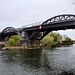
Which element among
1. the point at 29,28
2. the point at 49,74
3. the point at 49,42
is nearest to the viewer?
the point at 49,74

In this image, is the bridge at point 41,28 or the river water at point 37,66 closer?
the river water at point 37,66

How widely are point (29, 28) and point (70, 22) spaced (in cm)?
3327

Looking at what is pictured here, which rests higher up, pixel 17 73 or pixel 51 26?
pixel 51 26

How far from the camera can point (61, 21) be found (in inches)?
2112

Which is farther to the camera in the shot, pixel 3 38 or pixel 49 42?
pixel 3 38

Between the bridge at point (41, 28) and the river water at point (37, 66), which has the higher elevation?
the bridge at point (41, 28)

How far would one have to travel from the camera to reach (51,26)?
197 feet

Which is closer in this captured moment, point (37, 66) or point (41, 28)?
point (37, 66)

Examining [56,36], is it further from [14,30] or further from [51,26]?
[51,26]

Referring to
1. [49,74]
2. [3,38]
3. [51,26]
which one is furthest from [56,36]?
[49,74]

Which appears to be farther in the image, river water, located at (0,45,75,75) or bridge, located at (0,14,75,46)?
bridge, located at (0,14,75,46)

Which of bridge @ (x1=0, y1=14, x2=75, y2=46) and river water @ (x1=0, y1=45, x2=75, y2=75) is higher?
bridge @ (x1=0, y1=14, x2=75, y2=46)

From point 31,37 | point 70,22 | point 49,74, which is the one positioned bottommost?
point 49,74

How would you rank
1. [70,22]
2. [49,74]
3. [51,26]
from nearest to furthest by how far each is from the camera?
[49,74] → [70,22] → [51,26]
